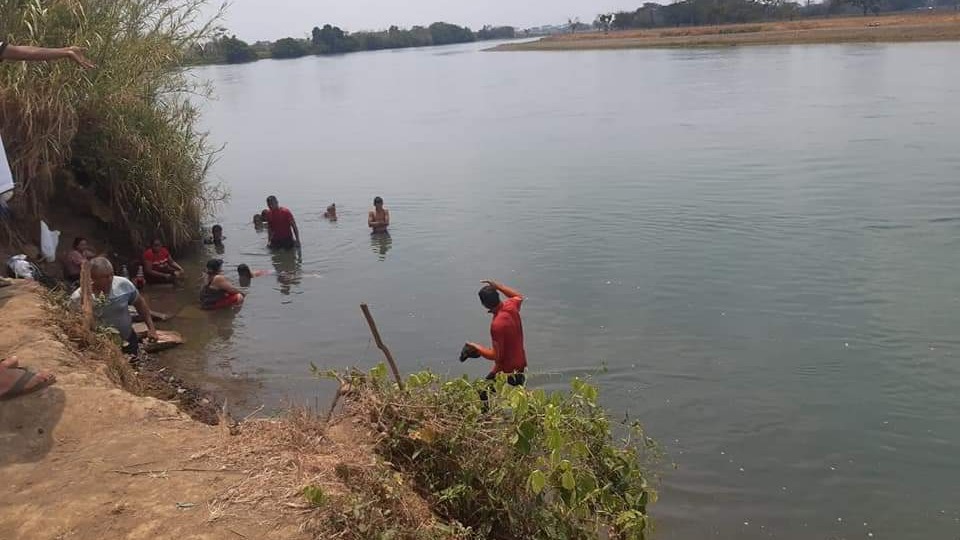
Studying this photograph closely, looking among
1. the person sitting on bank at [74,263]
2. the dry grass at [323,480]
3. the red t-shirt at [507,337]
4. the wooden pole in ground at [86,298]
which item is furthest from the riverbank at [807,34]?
the dry grass at [323,480]

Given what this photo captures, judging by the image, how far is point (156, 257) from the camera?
13.1 metres

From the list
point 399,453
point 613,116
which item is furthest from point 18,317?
point 613,116

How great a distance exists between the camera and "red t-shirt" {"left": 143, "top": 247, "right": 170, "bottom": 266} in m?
13.0

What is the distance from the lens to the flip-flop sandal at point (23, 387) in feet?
16.3

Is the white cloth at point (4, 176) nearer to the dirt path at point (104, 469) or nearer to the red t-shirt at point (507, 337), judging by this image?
the dirt path at point (104, 469)

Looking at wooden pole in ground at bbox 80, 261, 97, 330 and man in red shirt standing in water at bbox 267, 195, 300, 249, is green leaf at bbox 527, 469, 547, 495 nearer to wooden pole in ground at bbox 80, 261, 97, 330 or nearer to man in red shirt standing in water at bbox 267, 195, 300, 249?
wooden pole in ground at bbox 80, 261, 97, 330

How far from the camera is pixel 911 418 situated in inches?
305

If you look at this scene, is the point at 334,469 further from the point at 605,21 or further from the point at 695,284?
the point at 605,21

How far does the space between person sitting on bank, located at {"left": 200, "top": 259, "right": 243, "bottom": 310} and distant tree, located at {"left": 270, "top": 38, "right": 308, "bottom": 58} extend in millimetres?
135147

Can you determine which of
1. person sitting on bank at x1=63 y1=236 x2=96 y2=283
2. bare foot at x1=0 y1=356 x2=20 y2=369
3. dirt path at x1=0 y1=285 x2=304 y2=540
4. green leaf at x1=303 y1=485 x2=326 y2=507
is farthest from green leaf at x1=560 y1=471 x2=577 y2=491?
person sitting on bank at x1=63 y1=236 x2=96 y2=283

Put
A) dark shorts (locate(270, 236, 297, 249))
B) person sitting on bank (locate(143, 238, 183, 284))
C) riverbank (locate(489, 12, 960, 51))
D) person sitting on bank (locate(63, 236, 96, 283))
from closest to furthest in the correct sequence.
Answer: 1. person sitting on bank (locate(63, 236, 96, 283))
2. person sitting on bank (locate(143, 238, 183, 284))
3. dark shorts (locate(270, 236, 297, 249))
4. riverbank (locate(489, 12, 960, 51))

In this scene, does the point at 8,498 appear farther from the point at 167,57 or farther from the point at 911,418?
the point at 167,57

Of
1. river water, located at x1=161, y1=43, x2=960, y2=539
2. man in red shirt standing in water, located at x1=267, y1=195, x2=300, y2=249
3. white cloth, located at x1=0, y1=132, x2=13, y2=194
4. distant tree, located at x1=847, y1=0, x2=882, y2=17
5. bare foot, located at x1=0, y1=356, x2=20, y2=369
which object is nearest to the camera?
bare foot, located at x1=0, y1=356, x2=20, y2=369

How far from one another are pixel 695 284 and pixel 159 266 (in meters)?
8.95
